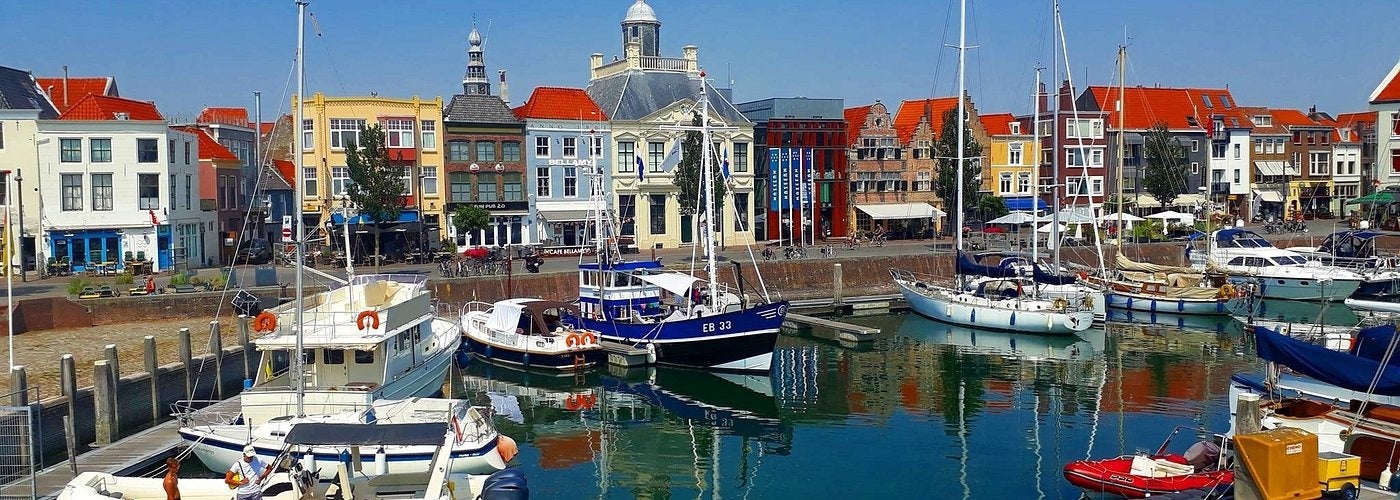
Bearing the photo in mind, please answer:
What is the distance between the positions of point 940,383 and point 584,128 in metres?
36.9

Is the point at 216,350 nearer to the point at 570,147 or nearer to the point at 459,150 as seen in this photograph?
the point at 459,150

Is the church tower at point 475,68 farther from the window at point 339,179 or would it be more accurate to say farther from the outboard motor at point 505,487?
the outboard motor at point 505,487

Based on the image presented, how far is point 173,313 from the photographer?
46.5 metres

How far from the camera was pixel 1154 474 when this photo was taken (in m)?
23.0

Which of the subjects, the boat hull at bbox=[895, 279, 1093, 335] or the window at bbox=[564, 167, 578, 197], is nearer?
the boat hull at bbox=[895, 279, 1093, 335]

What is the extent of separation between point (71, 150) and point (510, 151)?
74.0ft

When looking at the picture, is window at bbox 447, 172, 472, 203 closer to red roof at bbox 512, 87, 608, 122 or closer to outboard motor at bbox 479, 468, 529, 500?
red roof at bbox 512, 87, 608, 122

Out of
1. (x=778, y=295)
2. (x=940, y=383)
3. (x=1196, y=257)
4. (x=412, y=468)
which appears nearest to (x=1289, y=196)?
(x=1196, y=257)

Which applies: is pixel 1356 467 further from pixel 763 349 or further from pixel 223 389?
pixel 223 389

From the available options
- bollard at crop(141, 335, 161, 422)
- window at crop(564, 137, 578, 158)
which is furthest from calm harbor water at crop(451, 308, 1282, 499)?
window at crop(564, 137, 578, 158)

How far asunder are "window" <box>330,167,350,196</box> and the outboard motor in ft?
152

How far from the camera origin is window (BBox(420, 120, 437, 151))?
6769 centimetres

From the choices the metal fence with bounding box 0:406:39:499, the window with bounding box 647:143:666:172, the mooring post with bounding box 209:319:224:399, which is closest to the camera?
the metal fence with bounding box 0:406:39:499

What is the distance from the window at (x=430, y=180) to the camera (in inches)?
2667
